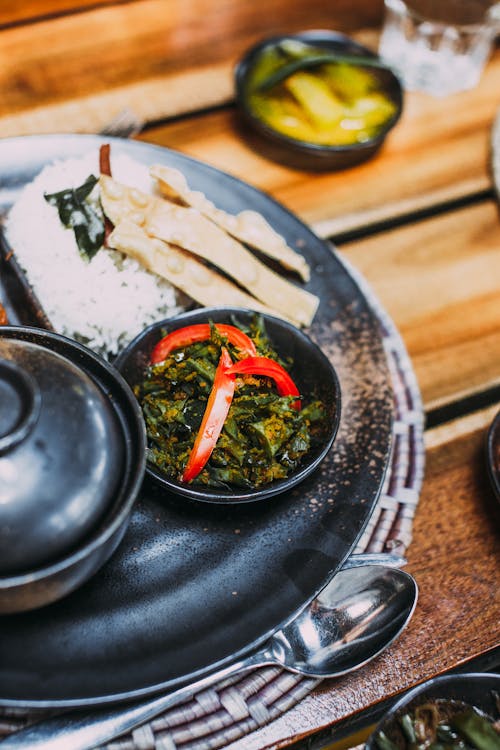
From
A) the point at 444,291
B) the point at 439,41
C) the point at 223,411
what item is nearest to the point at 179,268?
the point at 223,411

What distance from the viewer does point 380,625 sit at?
4.14 feet

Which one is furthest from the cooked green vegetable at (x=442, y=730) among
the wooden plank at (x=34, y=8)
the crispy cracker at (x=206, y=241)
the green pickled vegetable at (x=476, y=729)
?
the wooden plank at (x=34, y=8)

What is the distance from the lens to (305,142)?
6.52ft

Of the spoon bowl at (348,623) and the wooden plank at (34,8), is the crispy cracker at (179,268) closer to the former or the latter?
the spoon bowl at (348,623)

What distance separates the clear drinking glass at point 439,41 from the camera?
2332 mm

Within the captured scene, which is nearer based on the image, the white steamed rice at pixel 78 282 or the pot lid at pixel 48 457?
the pot lid at pixel 48 457

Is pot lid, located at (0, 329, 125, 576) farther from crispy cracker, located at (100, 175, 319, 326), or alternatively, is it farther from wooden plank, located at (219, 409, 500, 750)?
crispy cracker, located at (100, 175, 319, 326)

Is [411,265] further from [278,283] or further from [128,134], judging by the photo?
[128,134]

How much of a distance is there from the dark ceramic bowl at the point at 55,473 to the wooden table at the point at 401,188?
60 centimetres

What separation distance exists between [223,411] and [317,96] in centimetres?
124

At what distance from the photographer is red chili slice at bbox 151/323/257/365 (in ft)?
4.73

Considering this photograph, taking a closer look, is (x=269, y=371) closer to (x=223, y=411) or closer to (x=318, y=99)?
(x=223, y=411)

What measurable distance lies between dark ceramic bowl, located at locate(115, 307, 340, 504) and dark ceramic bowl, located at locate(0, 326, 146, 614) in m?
0.20

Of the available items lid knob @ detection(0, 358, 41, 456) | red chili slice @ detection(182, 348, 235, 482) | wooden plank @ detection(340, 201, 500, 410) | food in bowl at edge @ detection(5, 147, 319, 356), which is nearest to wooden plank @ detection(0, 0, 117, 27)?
food in bowl at edge @ detection(5, 147, 319, 356)
